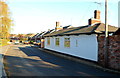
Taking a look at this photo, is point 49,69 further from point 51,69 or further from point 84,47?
point 84,47

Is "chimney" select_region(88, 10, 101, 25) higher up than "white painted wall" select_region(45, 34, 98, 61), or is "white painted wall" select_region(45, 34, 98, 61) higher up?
"chimney" select_region(88, 10, 101, 25)

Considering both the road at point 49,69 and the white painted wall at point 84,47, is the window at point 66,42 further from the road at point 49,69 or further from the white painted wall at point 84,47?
the road at point 49,69

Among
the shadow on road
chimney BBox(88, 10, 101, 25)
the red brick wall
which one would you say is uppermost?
chimney BBox(88, 10, 101, 25)

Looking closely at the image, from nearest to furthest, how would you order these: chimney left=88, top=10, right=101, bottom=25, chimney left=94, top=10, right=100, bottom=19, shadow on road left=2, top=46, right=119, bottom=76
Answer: shadow on road left=2, top=46, right=119, bottom=76, chimney left=88, top=10, right=101, bottom=25, chimney left=94, top=10, right=100, bottom=19

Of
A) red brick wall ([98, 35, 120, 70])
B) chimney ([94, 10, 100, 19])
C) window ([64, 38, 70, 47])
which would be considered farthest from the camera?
window ([64, 38, 70, 47])

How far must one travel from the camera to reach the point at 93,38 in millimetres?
11547

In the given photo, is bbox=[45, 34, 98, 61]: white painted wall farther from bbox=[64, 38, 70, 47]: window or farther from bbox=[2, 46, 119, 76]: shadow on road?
bbox=[2, 46, 119, 76]: shadow on road

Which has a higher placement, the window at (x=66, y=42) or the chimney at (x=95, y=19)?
the chimney at (x=95, y=19)

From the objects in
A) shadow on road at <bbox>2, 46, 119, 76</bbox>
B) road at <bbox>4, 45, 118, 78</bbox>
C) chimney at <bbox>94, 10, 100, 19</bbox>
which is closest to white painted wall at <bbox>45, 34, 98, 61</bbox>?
road at <bbox>4, 45, 118, 78</bbox>

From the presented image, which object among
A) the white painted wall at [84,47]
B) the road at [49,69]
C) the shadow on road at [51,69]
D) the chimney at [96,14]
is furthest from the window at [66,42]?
the shadow on road at [51,69]

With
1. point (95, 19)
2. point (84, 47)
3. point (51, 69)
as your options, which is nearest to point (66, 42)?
point (84, 47)

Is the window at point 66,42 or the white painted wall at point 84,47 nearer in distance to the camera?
the white painted wall at point 84,47

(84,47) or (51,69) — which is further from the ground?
(84,47)

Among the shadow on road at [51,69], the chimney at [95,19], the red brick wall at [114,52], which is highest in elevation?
the chimney at [95,19]
